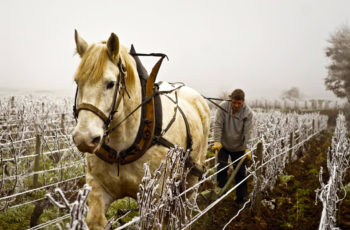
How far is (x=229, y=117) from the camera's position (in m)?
4.98

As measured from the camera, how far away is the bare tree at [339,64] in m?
27.5

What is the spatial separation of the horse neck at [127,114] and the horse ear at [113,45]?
0.66 ft

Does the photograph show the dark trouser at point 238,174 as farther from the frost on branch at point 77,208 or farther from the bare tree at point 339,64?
the bare tree at point 339,64

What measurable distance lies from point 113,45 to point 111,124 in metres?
0.65

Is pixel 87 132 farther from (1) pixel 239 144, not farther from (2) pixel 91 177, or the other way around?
(1) pixel 239 144

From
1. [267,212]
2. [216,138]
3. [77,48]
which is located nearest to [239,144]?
[216,138]

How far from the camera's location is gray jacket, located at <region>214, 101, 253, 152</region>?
4.86m

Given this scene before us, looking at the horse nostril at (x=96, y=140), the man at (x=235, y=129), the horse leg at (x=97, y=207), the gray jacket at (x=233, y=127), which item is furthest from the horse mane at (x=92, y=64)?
the gray jacket at (x=233, y=127)

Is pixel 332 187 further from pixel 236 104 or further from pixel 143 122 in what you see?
pixel 143 122

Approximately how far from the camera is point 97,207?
94.1 inches

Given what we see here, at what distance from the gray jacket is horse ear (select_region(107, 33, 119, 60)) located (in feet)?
10.4

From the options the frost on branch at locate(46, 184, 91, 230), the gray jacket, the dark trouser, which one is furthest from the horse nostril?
the dark trouser

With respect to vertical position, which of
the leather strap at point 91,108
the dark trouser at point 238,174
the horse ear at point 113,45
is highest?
the horse ear at point 113,45

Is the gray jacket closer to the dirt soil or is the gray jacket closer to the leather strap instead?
the dirt soil
